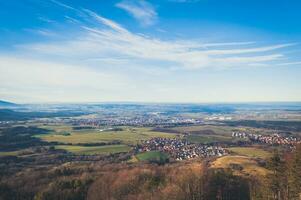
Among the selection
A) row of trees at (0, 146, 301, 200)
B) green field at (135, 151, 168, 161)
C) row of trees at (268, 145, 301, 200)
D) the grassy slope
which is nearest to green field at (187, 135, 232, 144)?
green field at (135, 151, 168, 161)

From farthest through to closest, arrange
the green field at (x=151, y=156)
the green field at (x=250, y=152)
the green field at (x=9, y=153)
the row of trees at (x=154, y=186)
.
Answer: the green field at (x=250, y=152) → the green field at (x=9, y=153) → the green field at (x=151, y=156) → the row of trees at (x=154, y=186)

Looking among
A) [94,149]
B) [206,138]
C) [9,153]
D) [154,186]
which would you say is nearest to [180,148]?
[94,149]

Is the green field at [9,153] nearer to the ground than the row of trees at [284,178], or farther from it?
nearer to the ground

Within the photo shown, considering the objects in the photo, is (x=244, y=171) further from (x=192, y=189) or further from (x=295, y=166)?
(x=295, y=166)

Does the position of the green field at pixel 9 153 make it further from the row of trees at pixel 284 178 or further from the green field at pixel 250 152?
the row of trees at pixel 284 178

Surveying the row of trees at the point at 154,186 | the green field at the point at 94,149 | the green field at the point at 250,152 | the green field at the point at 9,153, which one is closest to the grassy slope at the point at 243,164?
the green field at the point at 250,152

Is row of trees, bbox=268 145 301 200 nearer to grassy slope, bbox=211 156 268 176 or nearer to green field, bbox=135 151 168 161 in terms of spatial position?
grassy slope, bbox=211 156 268 176
